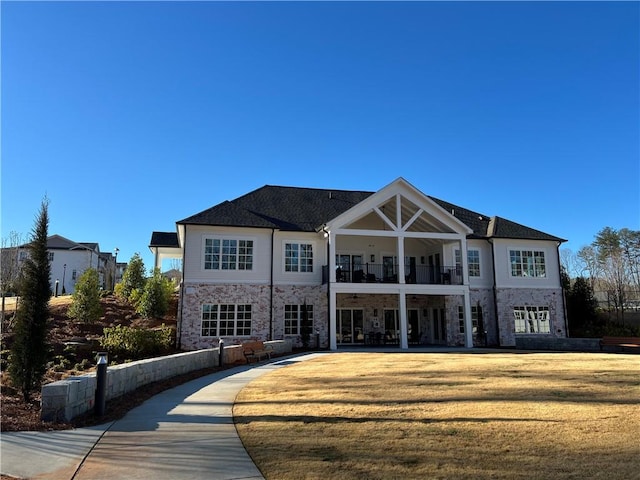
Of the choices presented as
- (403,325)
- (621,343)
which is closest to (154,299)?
(403,325)

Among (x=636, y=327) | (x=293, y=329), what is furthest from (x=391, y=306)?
(x=636, y=327)

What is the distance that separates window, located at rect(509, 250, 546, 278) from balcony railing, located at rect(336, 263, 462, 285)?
3.49 m

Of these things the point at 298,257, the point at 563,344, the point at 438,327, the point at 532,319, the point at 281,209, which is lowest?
the point at 563,344

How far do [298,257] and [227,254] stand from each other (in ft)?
12.0

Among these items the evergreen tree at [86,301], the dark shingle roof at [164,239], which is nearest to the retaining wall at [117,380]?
the evergreen tree at [86,301]

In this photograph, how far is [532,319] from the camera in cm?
2788

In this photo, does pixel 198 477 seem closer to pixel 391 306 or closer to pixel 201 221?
pixel 201 221

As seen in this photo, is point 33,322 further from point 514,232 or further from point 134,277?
point 514,232

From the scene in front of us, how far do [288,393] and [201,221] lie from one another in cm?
1515

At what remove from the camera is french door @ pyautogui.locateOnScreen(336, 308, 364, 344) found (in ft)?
87.1

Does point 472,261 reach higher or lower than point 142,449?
higher

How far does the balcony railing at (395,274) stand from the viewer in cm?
2608

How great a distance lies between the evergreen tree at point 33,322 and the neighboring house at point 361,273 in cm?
1328

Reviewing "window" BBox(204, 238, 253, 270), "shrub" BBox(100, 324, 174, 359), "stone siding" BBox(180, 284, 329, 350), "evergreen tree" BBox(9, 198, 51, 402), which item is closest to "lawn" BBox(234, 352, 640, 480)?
"evergreen tree" BBox(9, 198, 51, 402)
